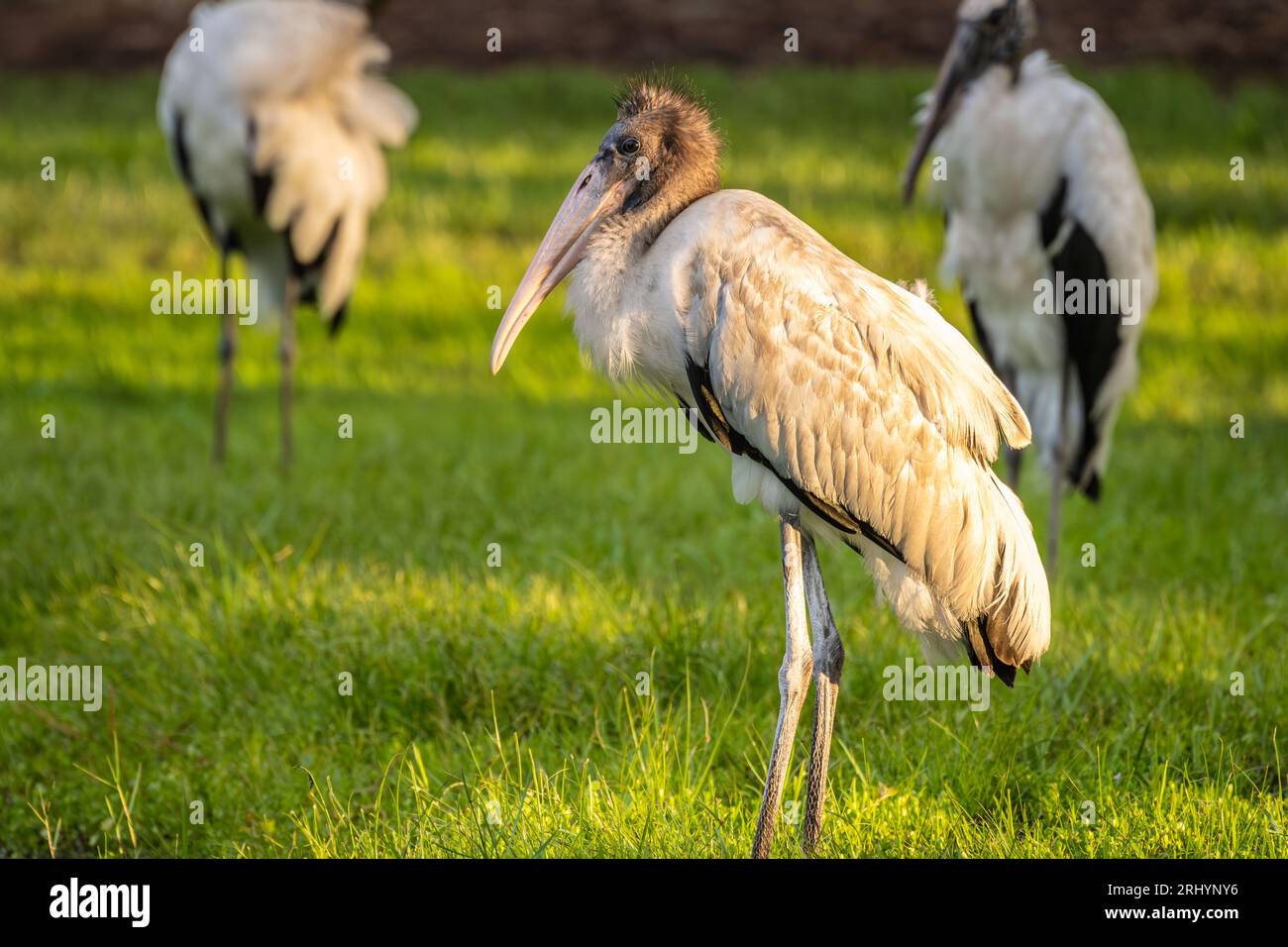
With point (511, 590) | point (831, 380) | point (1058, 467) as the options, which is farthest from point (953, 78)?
point (831, 380)

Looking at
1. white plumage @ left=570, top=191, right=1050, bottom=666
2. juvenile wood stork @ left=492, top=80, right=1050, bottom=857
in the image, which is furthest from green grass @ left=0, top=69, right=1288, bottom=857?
white plumage @ left=570, top=191, right=1050, bottom=666

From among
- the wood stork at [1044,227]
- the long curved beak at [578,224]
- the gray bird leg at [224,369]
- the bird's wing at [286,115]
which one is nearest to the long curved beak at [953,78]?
the wood stork at [1044,227]

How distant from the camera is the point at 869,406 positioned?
3.45 m

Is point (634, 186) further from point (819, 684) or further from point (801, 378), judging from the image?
point (819, 684)

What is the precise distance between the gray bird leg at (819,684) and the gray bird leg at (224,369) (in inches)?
179

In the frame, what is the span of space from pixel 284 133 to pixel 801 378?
513cm

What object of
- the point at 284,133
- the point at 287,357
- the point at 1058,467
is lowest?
the point at 1058,467

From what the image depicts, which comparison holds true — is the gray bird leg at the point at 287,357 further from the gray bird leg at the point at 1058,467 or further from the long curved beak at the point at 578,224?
the long curved beak at the point at 578,224

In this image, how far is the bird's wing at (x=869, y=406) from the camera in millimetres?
3379

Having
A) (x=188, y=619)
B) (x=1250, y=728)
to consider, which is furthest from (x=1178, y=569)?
(x=188, y=619)

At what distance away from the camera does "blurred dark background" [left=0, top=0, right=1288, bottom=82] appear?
13727mm

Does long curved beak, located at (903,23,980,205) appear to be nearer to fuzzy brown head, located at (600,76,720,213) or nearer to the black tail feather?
fuzzy brown head, located at (600,76,720,213)
